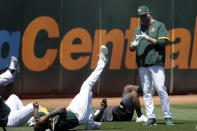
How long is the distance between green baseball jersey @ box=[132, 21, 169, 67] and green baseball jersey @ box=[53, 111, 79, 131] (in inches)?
83.7

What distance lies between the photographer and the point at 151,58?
11820mm

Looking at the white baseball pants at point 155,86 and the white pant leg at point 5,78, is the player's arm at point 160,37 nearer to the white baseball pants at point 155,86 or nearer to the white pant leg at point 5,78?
the white baseball pants at point 155,86

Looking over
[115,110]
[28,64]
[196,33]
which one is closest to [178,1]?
[196,33]

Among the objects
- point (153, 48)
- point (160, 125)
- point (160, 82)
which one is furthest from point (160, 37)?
point (160, 125)

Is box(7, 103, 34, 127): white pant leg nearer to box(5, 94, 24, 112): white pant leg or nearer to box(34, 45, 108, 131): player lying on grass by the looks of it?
box(5, 94, 24, 112): white pant leg

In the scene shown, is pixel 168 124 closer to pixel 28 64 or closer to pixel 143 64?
pixel 143 64

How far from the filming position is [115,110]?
509 inches

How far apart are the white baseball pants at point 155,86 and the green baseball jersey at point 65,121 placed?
1974 mm

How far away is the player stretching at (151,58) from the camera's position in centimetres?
1181

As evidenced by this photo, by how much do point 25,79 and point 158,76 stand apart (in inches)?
337

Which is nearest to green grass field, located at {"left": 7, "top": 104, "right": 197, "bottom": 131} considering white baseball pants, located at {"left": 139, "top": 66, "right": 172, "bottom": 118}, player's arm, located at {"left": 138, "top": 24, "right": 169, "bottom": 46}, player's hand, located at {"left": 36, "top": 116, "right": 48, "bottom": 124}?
white baseball pants, located at {"left": 139, "top": 66, "right": 172, "bottom": 118}

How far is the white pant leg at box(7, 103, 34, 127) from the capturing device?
448 inches

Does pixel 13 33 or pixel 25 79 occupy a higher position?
pixel 13 33

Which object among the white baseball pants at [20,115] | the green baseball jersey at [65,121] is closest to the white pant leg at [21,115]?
the white baseball pants at [20,115]
